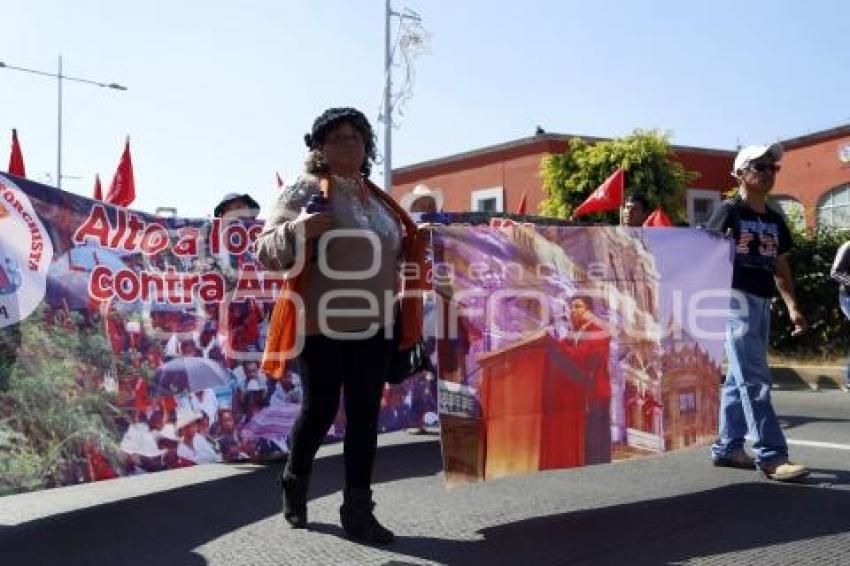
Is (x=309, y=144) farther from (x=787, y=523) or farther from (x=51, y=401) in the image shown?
(x=787, y=523)

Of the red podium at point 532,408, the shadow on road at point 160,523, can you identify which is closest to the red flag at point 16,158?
the shadow on road at point 160,523

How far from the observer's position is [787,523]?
4066 mm

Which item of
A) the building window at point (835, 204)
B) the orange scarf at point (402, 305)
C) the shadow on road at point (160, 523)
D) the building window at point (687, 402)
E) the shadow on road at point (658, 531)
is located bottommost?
the shadow on road at point (160, 523)

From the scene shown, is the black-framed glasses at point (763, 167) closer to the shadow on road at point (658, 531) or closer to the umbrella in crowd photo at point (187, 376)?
the shadow on road at point (658, 531)

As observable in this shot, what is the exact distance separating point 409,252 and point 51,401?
1805 millimetres

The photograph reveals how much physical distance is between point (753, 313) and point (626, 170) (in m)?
19.1

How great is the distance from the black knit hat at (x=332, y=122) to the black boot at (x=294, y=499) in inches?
55.8

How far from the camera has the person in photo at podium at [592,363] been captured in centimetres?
453

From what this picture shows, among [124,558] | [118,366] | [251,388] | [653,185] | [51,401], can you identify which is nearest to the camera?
[124,558]

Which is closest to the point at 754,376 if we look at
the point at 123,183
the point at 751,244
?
the point at 751,244

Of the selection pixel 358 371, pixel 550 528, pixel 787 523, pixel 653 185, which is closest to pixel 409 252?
pixel 358 371

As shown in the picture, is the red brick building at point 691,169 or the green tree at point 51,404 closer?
the green tree at point 51,404

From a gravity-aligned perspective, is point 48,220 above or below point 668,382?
above

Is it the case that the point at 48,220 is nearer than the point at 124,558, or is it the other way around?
the point at 124,558
